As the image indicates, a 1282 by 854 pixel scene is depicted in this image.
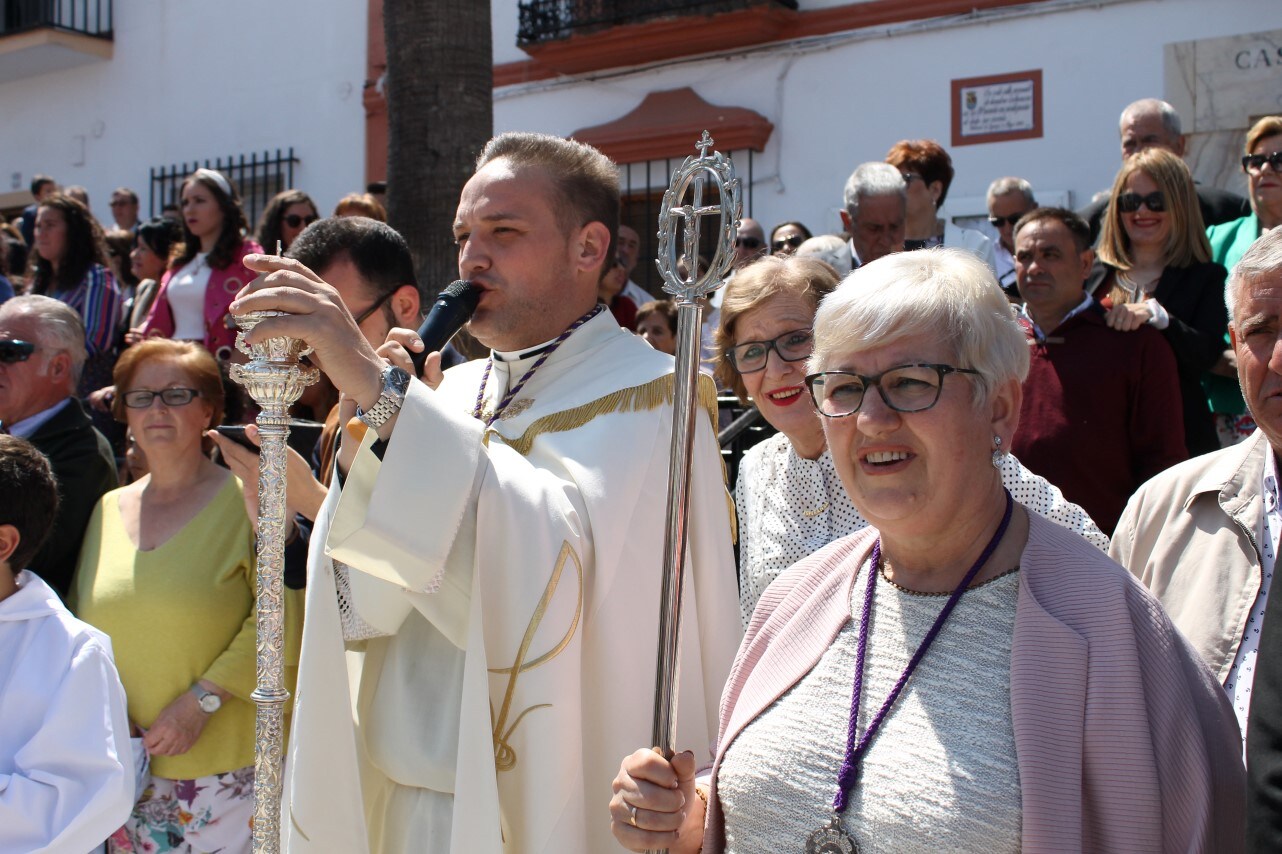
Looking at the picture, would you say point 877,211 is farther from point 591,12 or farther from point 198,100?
point 198,100

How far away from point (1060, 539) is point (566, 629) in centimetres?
101

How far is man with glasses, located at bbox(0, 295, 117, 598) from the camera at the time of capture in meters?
4.31

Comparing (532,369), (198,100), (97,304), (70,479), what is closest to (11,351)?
(70,479)

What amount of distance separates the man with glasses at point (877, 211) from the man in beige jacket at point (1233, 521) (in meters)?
2.68

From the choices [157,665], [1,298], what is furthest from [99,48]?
[157,665]

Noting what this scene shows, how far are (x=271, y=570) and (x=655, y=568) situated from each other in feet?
2.70

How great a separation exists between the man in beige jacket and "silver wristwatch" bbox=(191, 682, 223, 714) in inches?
98.7

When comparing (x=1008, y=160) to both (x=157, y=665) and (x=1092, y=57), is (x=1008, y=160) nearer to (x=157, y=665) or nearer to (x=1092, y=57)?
(x=1092, y=57)

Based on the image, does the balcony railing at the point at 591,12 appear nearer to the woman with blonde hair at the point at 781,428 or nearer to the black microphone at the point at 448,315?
the woman with blonde hair at the point at 781,428

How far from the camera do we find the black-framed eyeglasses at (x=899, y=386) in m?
2.11

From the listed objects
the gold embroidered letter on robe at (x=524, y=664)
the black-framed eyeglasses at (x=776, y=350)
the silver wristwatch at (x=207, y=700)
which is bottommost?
the silver wristwatch at (x=207, y=700)

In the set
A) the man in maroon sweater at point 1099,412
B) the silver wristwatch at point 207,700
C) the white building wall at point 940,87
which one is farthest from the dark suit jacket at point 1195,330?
the white building wall at point 940,87

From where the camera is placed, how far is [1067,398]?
4191 mm

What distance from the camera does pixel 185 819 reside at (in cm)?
390
